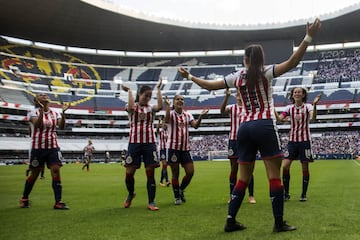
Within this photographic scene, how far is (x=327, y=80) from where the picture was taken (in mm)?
58281

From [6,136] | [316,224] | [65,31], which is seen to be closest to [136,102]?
[316,224]

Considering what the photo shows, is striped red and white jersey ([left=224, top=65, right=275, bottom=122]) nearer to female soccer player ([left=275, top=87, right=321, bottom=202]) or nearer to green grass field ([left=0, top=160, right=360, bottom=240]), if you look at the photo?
green grass field ([left=0, top=160, right=360, bottom=240])

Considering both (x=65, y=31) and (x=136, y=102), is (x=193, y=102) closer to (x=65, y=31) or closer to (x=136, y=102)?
(x=65, y=31)

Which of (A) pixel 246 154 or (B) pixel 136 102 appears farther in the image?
(B) pixel 136 102

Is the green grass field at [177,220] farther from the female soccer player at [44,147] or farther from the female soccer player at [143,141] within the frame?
the female soccer player at [143,141]

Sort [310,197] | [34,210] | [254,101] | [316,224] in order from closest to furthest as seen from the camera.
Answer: [254,101]
[316,224]
[34,210]
[310,197]

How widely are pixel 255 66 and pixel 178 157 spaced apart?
4001 millimetres

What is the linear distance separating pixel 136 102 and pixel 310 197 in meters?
4.58

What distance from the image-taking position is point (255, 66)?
16.3ft

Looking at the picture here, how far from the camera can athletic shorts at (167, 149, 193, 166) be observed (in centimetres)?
850

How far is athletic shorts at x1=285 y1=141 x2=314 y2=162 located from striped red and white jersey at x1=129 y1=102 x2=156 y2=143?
123 inches

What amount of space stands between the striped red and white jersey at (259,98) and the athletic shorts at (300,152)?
12.5 ft

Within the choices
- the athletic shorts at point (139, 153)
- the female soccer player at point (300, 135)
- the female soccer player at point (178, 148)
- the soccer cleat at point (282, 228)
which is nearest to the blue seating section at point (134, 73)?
the female soccer player at point (300, 135)

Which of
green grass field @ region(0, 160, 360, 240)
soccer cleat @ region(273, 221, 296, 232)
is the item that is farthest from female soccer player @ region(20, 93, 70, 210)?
soccer cleat @ region(273, 221, 296, 232)
